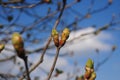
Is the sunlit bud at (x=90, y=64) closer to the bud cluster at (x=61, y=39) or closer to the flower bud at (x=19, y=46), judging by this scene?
the bud cluster at (x=61, y=39)

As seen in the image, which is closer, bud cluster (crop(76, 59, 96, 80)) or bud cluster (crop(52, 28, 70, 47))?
bud cluster (crop(76, 59, 96, 80))

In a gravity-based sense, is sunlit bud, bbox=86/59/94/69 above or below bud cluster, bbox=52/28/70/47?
below

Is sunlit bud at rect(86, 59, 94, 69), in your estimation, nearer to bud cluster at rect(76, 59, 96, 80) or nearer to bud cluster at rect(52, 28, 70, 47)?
bud cluster at rect(76, 59, 96, 80)

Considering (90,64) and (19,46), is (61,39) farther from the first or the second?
(19,46)

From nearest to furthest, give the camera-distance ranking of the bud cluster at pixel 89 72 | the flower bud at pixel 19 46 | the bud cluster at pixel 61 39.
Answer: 1. the flower bud at pixel 19 46
2. the bud cluster at pixel 89 72
3. the bud cluster at pixel 61 39

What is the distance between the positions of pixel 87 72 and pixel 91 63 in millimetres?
47

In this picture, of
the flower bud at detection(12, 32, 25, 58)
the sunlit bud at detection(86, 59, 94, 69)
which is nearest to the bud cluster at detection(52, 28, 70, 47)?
the sunlit bud at detection(86, 59, 94, 69)

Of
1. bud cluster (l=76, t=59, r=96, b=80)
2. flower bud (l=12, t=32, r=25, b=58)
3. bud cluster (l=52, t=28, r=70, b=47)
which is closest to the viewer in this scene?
flower bud (l=12, t=32, r=25, b=58)

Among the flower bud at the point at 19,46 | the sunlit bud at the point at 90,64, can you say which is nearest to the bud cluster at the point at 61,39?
the sunlit bud at the point at 90,64

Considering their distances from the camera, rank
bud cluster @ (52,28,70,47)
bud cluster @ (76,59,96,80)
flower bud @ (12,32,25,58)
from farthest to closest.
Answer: bud cluster @ (52,28,70,47) → bud cluster @ (76,59,96,80) → flower bud @ (12,32,25,58)

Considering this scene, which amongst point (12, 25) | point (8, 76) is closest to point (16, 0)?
point (12, 25)

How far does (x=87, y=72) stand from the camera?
1.44 metres

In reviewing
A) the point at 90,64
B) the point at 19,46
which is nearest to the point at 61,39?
the point at 90,64

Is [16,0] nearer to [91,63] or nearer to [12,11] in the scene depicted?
[12,11]
